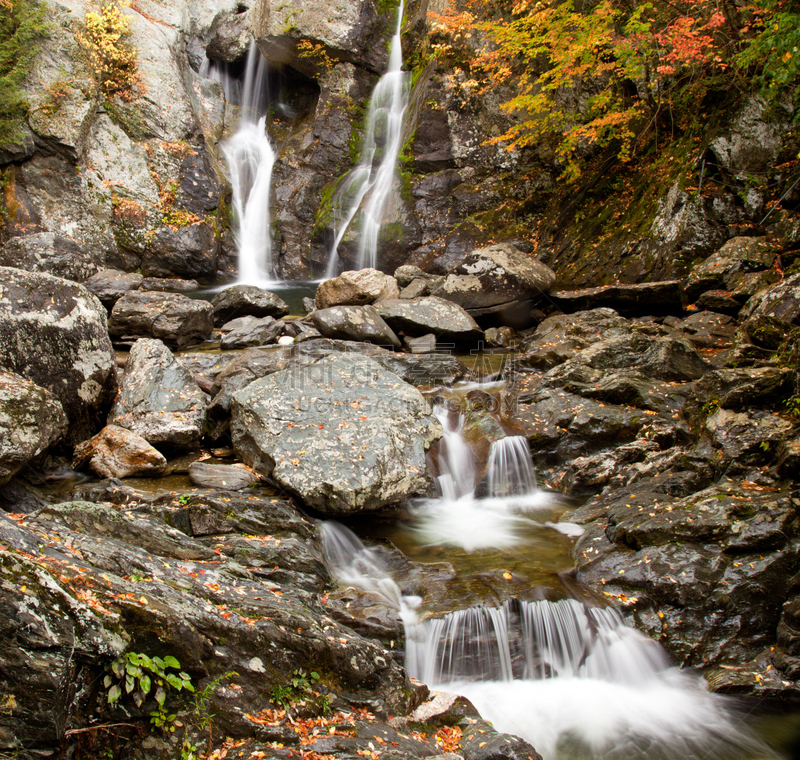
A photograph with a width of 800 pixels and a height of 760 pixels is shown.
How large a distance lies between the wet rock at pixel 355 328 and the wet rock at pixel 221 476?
4233 mm

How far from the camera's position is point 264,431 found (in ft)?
18.7

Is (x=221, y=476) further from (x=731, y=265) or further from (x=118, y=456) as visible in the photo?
(x=731, y=265)

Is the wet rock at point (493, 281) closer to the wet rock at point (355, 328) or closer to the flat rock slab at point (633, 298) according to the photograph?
the flat rock slab at point (633, 298)

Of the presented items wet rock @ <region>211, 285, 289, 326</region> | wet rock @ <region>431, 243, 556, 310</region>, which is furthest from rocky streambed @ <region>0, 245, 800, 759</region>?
wet rock @ <region>211, 285, 289, 326</region>

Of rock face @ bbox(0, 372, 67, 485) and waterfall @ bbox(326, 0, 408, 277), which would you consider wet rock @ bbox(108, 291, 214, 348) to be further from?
waterfall @ bbox(326, 0, 408, 277)

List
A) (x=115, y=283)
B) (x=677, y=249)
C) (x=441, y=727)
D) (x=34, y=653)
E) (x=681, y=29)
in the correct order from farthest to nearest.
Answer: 1. (x=115, y=283)
2. (x=677, y=249)
3. (x=681, y=29)
4. (x=441, y=727)
5. (x=34, y=653)

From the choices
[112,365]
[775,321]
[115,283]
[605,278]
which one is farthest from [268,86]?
[775,321]

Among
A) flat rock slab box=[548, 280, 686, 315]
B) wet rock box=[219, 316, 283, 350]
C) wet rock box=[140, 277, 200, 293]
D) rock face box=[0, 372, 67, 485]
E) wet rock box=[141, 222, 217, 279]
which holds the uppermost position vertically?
wet rock box=[141, 222, 217, 279]

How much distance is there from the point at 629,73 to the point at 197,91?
14737 mm

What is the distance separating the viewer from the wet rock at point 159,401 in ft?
19.8

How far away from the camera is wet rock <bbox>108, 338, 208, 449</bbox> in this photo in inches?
238

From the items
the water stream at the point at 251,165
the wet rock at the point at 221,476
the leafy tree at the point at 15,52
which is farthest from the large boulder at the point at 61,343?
the leafy tree at the point at 15,52

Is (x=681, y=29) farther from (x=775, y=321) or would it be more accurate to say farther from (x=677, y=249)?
(x=775, y=321)

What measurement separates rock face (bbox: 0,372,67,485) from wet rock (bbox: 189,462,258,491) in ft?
4.15
